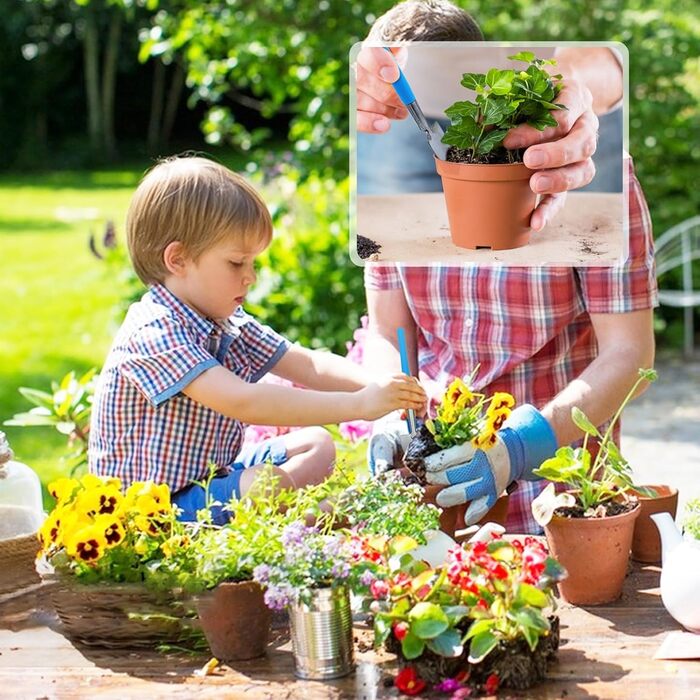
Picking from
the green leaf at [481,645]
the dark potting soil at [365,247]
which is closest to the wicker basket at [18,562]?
the dark potting soil at [365,247]

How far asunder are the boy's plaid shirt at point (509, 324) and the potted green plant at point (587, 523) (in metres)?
0.59

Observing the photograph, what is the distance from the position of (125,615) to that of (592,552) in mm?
680

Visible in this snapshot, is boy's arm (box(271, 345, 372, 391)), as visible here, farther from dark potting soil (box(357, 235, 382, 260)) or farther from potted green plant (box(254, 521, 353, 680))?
potted green plant (box(254, 521, 353, 680))

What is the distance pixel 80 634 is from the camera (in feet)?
6.11

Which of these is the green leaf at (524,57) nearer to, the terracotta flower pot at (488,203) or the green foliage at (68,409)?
the terracotta flower pot at (488,203)

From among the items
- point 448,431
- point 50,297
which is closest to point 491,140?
point 448,431

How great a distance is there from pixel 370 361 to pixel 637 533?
28.4 inches

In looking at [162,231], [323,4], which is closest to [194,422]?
[162,231]

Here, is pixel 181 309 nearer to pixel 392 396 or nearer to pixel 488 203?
pixel 392 396

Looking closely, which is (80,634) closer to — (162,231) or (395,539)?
(395,539)

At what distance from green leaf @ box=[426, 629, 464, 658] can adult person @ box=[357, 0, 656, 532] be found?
18.5 inches

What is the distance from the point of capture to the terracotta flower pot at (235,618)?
5.72 ft

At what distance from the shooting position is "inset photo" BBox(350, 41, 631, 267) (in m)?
1.83

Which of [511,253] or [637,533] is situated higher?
[511,253]
